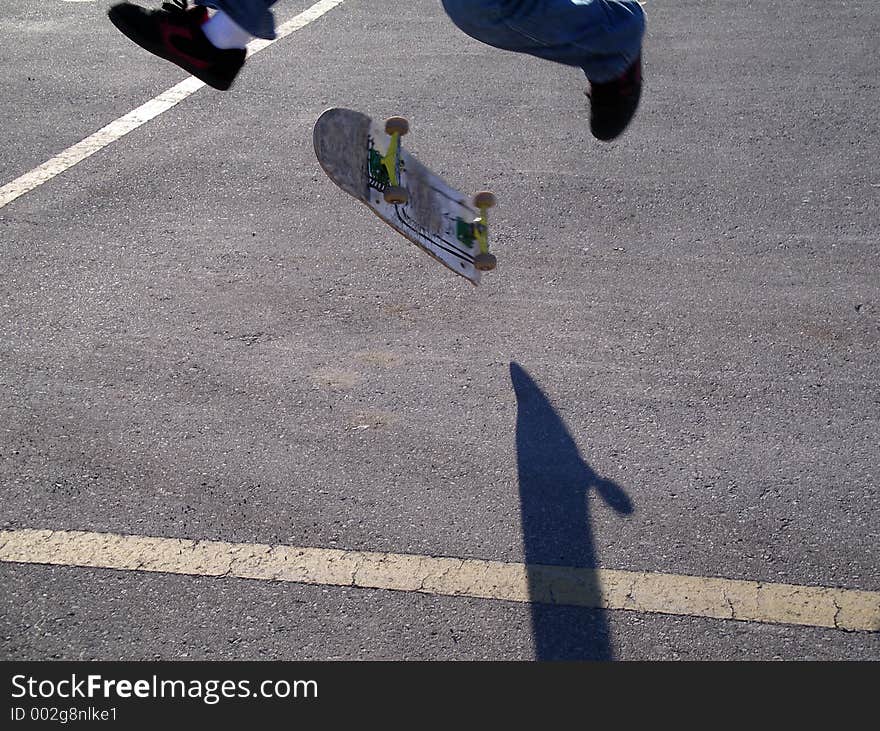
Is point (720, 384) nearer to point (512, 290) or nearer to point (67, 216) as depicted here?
point (512, 290)

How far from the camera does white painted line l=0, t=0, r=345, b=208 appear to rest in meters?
5.81

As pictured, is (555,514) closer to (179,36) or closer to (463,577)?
(463,577)

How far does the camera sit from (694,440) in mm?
3834

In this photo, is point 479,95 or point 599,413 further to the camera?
point 479,95

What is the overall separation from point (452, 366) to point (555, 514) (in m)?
1.00

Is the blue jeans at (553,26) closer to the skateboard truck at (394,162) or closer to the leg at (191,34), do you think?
the leg at (191,34)

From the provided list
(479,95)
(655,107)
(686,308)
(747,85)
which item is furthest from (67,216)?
(747,85)

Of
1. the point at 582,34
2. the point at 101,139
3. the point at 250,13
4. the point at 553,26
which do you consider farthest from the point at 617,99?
the point at 101,139

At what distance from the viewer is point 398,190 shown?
164 inches

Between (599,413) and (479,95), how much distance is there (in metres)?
3.63

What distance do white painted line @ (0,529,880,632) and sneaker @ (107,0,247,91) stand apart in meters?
1.93

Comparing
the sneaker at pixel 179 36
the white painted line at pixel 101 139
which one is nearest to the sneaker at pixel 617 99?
the sneaker at pixel 179 36

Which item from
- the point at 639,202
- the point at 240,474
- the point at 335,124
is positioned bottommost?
the point at 240,474

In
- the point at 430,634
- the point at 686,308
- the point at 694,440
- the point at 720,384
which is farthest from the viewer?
the point at 686,308
